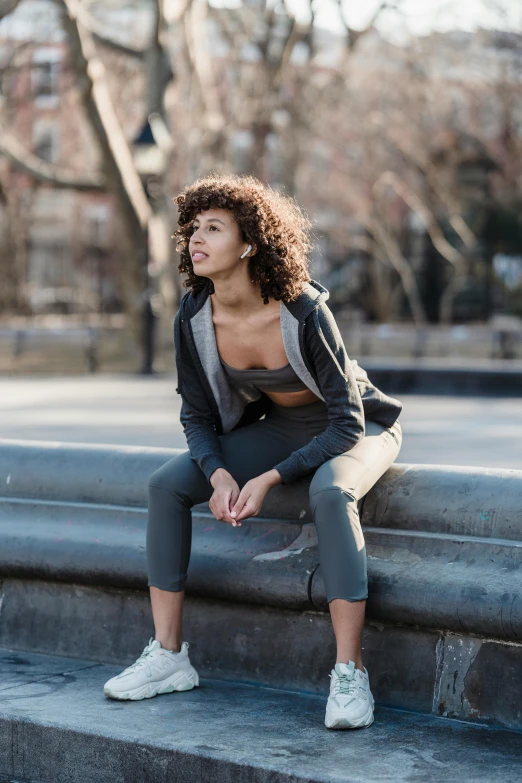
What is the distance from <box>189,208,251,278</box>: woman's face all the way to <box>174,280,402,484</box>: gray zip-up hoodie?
7.0 inches

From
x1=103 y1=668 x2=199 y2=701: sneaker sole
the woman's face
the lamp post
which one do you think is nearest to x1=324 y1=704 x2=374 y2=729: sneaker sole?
x1=103 y1=668 x2=199 y2=701: sneaker sole

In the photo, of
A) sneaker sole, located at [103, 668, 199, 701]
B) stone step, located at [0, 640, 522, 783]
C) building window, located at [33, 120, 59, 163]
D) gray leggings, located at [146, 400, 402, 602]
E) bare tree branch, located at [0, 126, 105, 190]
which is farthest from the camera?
building window, located at [33, 120, 59, 163]

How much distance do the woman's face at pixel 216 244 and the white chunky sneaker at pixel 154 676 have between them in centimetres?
117

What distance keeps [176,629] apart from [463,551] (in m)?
0.92

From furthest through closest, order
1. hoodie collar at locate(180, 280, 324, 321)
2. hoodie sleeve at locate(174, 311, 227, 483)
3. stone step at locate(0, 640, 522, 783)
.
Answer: hoodie sleeve at locate(174, 311, 227, 483), hoodie collar at locate(180, 280, 324, 321), stone step at locate(0, 640, 522, 783)

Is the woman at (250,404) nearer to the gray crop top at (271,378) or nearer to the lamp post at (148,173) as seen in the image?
the gray crop top at (271,378)

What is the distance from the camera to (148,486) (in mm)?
4020

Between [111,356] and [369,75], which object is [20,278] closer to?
[369,75]

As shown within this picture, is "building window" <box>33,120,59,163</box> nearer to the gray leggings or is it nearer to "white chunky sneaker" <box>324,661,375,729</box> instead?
the gray leggings

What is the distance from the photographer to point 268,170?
124ft

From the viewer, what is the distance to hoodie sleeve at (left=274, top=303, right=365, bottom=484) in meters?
3.79

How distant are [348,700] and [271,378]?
1.05 m

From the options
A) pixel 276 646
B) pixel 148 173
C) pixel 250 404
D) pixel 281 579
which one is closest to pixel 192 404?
pixel 250 404

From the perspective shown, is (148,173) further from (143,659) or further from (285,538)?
(143,659)
